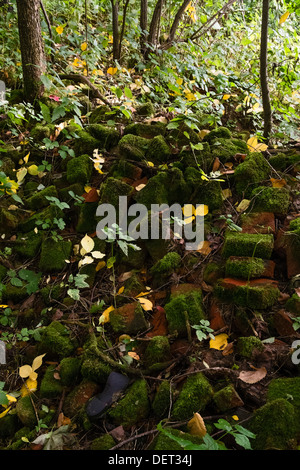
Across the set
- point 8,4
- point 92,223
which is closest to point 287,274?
point 92,223

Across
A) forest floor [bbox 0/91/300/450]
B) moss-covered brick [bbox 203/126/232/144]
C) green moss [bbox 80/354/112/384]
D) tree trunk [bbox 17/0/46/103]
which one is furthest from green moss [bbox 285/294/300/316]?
tree trunk [bbox 17/0/46/103]

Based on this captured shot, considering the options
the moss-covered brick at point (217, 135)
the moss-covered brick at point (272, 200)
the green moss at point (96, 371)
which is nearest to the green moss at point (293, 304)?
the moss-covered brick at point (272, 200)

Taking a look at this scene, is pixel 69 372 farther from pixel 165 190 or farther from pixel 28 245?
pixel 165 190

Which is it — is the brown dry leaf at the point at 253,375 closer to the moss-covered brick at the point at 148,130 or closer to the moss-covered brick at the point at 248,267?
the moss-covered brick at the point at 248,267

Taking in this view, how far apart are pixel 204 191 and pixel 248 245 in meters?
0.69

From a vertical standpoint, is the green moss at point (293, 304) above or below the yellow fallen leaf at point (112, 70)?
below

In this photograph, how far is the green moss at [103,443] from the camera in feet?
5.57

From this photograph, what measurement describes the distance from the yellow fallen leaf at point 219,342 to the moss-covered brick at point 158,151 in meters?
1.66

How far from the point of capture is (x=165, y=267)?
8.04 feet

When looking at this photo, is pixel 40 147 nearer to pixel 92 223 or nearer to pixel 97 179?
pixel 97 179

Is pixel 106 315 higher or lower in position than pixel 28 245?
lower

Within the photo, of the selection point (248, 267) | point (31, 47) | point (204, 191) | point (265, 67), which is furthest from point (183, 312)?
point (31, 47)

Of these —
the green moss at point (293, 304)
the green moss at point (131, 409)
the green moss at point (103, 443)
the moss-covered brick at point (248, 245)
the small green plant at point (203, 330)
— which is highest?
the moss-covered brick at point (248, 245)

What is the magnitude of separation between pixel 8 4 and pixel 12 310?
4.46 meters
